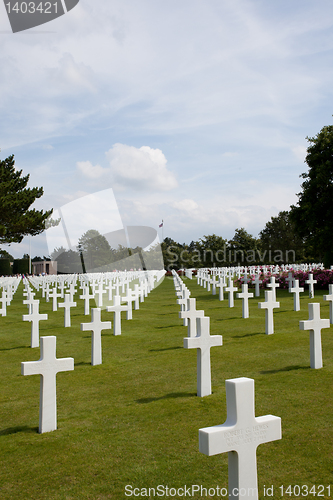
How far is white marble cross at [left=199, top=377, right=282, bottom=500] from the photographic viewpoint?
83.7 inches

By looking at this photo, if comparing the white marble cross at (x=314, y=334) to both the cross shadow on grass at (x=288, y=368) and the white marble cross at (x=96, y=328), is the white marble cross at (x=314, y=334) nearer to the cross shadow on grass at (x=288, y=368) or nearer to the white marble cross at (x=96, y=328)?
the cross shadow on grass at (x=288, y=368)

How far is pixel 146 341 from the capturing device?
8.66 metres

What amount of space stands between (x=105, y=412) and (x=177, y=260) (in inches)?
2773

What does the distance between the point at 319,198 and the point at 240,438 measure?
94.4 ft

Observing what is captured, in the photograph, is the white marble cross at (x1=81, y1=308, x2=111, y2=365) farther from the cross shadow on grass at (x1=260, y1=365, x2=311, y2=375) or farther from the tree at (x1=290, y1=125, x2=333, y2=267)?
the tree at (x1=290, y1=125, x2=333, y2=267)

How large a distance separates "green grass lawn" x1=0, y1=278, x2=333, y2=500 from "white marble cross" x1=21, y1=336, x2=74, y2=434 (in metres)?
0.14

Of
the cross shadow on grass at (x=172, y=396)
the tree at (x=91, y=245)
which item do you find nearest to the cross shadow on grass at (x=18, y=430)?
the cross shadow on grass at (x=172, y=396)

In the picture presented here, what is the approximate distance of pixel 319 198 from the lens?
28.6m

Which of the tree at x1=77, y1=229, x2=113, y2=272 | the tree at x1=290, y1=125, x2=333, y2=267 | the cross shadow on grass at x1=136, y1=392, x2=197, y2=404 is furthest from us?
the tree at x1=290, y1=125, x2=333, y2=267

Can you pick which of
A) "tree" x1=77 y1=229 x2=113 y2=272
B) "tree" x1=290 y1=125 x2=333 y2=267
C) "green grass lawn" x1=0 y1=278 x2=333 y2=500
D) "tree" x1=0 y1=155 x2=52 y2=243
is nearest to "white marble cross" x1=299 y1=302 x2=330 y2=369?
"green grass lawn" x1=0 y1=278 x2=333 y2=500

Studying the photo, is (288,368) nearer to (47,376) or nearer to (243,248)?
(47,376)

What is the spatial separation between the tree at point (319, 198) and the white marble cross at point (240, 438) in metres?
27.2

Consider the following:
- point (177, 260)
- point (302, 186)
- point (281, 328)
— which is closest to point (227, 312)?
point (281, 328)

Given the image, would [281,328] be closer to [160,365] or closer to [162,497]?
[160,365]
